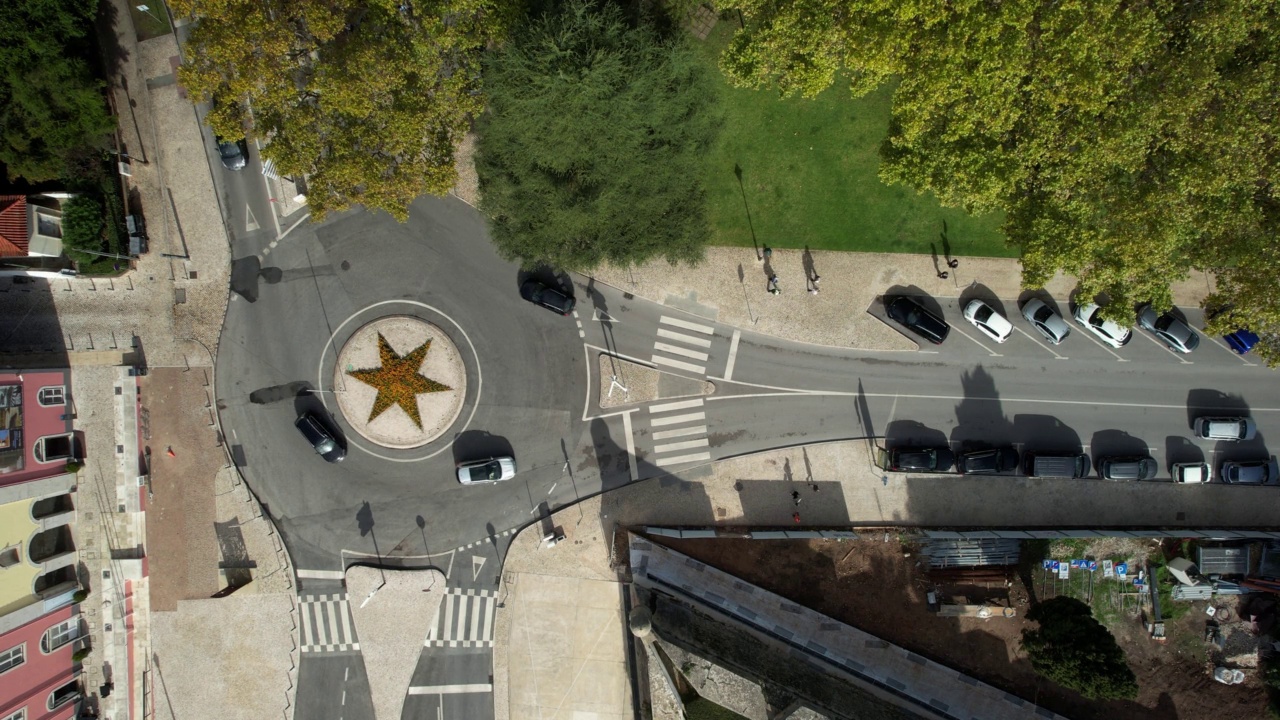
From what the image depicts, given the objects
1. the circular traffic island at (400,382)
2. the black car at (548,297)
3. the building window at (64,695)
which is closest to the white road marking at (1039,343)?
the black car at (548,297)

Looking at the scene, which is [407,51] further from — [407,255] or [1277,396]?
[1277,396]

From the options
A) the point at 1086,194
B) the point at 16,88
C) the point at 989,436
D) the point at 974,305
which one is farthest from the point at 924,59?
the point at 16,88

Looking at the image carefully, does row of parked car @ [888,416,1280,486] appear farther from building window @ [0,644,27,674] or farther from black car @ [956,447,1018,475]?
building window @ [0,644,27,674]

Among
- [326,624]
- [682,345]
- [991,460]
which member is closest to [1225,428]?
[991,460]

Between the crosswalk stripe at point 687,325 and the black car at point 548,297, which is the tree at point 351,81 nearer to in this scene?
the black car at point 548,297

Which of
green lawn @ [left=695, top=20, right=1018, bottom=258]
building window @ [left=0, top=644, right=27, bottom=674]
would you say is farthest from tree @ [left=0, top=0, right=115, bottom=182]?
green lawn @ [left=695, top=20, right=1018, bottom=258]

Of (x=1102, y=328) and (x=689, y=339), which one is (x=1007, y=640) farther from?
(x=689, y=339)

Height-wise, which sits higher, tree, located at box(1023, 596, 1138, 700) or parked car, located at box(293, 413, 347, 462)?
parked car, located at box(293, 413, 347, 462)
